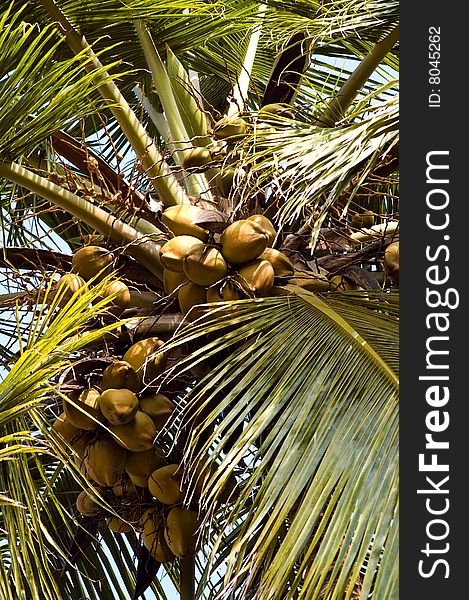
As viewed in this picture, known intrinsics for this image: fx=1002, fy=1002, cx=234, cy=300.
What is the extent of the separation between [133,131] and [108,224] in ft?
1.12

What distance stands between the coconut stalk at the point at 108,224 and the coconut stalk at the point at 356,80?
58cm

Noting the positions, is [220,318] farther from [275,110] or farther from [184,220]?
[275,110]

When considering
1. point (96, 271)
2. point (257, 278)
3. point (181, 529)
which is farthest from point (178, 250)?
point (181, 529)

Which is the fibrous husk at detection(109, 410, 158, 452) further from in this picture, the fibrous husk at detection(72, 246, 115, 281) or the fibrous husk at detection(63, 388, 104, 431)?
the fibrous husk at detection(72, 246, 115, 281)

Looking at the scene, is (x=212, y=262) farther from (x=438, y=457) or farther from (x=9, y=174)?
(x=438, y=457)

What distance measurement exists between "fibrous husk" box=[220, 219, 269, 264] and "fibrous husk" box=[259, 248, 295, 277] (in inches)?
2.2

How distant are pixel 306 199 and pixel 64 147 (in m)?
1.28

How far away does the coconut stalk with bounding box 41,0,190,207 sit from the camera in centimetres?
276

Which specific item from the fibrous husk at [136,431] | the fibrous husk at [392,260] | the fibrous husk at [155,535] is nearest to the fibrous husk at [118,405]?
the fibrous husk at [136,431]

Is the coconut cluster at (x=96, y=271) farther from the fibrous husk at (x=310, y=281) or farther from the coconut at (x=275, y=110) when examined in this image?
the coconut at (x=275, y=110)

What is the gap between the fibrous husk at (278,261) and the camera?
2484 millimetres

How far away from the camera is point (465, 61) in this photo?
2.08 metres

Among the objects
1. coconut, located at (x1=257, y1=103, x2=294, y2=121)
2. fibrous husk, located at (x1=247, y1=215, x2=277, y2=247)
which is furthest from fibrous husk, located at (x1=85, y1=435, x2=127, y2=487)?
coconut, located at (x1=257, y1=103, x2=294, y2=121)

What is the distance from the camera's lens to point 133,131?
2898mm
